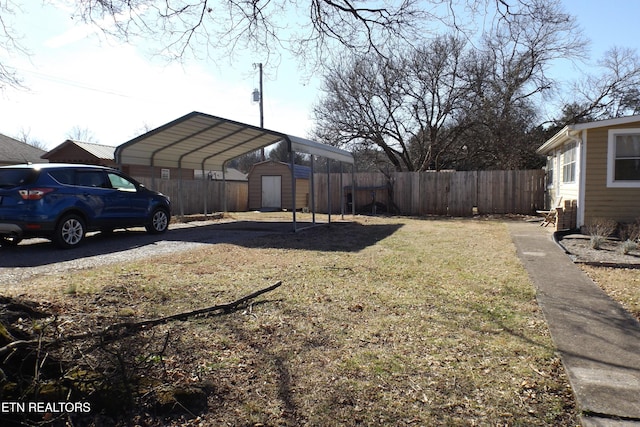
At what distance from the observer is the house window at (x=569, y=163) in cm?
1238

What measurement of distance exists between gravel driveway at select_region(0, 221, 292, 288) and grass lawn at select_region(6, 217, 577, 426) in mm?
767

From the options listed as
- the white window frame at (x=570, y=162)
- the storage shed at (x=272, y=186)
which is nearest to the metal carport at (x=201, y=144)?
the white window frame at (x=570, y=162)

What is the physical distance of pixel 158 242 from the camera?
31.5ft

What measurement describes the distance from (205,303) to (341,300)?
1.52 m

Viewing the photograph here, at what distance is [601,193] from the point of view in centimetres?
1088

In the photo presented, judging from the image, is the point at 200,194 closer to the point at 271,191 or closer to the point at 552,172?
the point at 271,191

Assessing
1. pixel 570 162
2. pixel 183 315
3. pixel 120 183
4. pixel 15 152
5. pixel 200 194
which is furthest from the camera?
pixel 15 152

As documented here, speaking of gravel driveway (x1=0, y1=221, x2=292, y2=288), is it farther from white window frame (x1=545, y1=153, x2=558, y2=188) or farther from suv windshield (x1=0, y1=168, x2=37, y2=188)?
white window frame (x1=545, y1=153, x2=558, y2=188)

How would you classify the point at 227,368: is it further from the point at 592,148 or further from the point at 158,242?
the point at 592,148

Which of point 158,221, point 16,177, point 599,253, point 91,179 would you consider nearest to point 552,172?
point 599,253

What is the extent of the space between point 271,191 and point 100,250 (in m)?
17.4

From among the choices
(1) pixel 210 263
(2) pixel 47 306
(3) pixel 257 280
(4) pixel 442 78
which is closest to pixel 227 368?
(2) pixel 47 306

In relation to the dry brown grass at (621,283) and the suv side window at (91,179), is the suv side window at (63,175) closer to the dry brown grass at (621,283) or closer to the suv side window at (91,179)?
the suv side window at (91,179)

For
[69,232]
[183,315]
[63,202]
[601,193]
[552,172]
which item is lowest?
[183,315]
